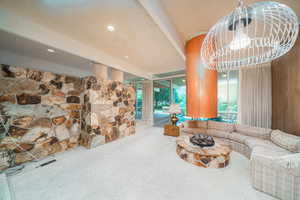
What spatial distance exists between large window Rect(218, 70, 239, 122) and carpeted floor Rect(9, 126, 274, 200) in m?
2.25

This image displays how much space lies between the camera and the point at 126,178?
173 centimetres

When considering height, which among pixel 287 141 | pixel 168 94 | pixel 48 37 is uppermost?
pixel 48 37

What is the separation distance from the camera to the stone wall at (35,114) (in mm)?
2012

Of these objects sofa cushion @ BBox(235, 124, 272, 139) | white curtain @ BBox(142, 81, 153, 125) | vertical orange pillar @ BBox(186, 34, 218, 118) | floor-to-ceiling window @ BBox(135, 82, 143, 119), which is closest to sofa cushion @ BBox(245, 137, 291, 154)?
sofa cushion @ BBox(235, 124, 272, 139)

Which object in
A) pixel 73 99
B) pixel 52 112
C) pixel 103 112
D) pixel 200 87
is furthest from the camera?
Answer: pixel 103 112

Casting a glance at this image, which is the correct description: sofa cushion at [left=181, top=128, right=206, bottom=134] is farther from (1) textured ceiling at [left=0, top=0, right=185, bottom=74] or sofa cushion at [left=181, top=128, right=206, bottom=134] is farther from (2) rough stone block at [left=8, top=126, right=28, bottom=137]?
Answer: (2) rough stone block at [left=8, top=126, right=28, bottom=137]

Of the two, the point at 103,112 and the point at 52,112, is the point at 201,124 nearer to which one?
the point at 103,112

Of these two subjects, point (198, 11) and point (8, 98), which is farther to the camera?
point (8, 98)

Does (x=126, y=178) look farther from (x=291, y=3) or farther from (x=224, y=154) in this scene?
(x=291, y=3)

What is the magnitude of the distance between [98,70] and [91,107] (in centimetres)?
113

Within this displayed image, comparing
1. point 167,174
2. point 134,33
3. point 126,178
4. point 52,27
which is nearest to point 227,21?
point 134,33

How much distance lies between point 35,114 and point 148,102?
4.51 metres

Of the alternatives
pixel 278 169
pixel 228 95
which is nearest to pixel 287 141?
pixel 278 169

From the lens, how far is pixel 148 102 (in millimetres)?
6082
